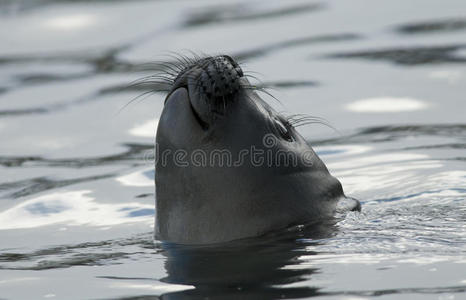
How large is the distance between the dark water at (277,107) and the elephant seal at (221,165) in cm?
15

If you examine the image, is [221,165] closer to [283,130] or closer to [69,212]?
[283,130]

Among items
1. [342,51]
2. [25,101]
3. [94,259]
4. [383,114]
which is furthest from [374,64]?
[94,259]

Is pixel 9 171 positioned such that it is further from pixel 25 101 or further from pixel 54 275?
pixel 54 275

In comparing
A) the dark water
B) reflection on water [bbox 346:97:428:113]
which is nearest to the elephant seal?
the dark water

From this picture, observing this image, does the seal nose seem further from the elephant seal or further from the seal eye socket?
the seal eye socket

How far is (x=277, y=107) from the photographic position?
9.55 m

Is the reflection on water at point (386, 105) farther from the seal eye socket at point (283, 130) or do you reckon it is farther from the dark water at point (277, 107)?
the seal eye socket at point (283, 130)

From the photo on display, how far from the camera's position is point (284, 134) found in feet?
19.5

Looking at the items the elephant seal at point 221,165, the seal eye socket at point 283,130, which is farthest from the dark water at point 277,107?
the seal eye socket at point 283,130

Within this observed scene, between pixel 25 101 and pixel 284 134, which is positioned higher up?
pixel 25 101

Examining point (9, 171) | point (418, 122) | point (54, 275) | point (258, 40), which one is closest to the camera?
point (54, 275)

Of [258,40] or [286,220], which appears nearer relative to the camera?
[286,220]

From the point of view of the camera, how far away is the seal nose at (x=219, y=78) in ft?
18.2

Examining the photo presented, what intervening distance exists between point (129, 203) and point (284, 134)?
5.39 ft
